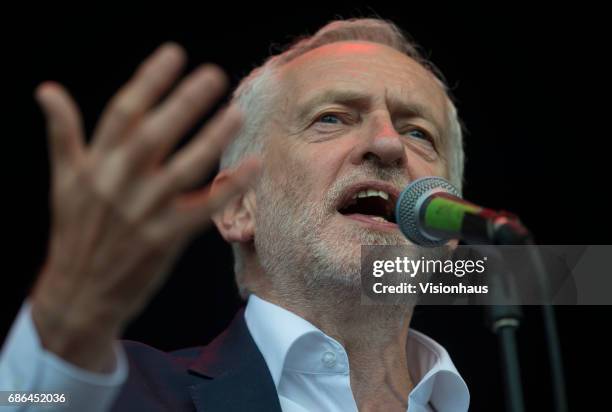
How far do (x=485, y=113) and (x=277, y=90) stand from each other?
103cm

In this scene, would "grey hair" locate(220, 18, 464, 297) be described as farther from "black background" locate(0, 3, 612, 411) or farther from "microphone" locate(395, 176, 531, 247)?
"microphone" locate(395, 176, 531, 247)

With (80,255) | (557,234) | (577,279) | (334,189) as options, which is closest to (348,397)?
(334,189)

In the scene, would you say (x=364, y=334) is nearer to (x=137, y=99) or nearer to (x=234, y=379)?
(x=234, y=379)

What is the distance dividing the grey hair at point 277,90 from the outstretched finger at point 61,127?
4.61ft

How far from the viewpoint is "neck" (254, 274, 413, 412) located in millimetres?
2295

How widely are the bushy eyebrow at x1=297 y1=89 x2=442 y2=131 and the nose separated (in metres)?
0.17

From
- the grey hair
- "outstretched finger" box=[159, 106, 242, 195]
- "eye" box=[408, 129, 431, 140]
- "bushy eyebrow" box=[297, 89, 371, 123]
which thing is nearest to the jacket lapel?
the grey hair

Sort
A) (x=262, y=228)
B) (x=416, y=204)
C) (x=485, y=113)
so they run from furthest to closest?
(x=485, y=113), (x=262, y=228), (x=416, y=204)

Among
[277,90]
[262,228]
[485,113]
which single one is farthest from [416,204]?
[485,113]

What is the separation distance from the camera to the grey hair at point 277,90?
269 centimetres

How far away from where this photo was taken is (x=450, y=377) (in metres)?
2.33

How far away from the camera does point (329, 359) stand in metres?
2.22

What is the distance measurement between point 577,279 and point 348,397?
0.94 meters

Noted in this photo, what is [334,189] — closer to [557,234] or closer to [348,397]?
[348,397]
